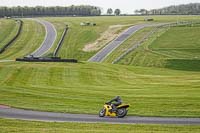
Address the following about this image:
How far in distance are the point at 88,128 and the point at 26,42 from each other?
70512 mm

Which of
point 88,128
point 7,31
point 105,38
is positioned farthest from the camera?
point 7,31

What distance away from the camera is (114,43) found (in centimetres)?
8475

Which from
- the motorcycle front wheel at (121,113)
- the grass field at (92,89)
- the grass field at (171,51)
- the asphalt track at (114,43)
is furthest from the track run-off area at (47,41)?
the motorcycle front wheel at (121,113)

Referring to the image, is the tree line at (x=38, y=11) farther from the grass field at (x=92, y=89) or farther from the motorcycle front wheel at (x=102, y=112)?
the motorcycle front wheel at (x=102, y=112)

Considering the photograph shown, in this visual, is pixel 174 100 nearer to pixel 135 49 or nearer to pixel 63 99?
pixel 63 99

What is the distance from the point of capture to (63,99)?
3288 centimetres

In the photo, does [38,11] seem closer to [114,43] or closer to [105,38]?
[105,38]

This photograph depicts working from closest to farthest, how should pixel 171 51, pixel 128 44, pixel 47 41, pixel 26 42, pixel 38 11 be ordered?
pixel 171 51 → pixel 128 44 → pixel 47 41 → pixel 26 42 → pixel 38 11

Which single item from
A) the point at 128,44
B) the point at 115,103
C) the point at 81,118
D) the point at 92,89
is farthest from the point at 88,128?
the point at 128,44

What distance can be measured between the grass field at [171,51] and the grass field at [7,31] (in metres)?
32.8

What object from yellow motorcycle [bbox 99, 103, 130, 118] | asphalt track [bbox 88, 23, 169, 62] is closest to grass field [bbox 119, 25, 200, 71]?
asphalt track [bbox 88, 23, 169, 62]

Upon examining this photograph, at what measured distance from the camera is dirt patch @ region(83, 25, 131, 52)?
83375mm

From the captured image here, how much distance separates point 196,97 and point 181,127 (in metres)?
8.36

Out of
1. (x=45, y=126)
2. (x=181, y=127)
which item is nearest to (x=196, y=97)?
(x=181, y=127)
